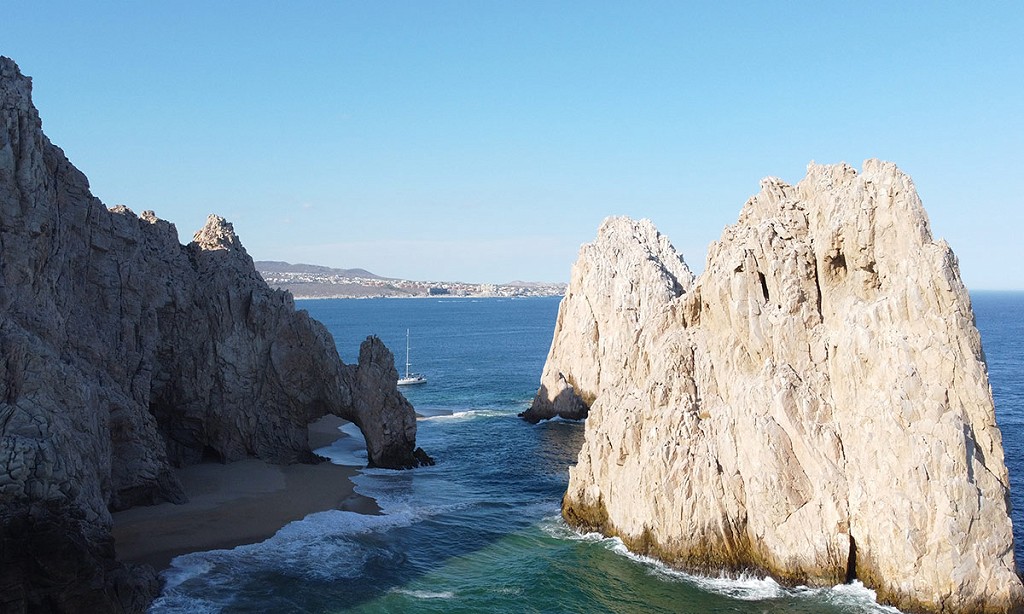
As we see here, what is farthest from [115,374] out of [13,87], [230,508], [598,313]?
[598,313]

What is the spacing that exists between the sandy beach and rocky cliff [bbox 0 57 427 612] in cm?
154

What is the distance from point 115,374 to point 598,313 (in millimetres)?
47224

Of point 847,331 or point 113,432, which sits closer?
point 847,331

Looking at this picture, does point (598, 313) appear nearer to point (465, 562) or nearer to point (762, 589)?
point (465, 562)

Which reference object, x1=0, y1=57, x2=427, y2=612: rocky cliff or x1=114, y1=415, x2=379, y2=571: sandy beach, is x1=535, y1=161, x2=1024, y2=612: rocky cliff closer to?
x1=114, y1=415, x2=379, y2=571: sandy beach

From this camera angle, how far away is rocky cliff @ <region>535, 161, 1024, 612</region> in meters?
29.8

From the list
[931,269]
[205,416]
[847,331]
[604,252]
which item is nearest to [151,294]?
[205,416]

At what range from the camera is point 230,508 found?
143 ft

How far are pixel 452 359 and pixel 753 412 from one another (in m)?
92.3

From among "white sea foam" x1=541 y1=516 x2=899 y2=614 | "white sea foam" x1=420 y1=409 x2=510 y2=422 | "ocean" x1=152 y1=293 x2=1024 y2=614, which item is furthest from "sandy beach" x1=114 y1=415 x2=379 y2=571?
"white sea foam" x1=420 y1=409 x2=510 y2=422

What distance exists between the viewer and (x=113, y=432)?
40250 mm

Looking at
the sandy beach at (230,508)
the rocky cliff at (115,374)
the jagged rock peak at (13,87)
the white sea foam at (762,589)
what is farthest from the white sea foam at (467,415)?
the jagged rock peak at (13,87)

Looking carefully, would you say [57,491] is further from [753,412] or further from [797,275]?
[797,275]

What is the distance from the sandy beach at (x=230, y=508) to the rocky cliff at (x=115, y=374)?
1.54m
